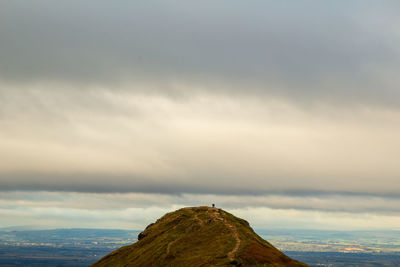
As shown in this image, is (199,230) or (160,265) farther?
(199,230)

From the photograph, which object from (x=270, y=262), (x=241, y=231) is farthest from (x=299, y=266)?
(x=241, y=231)

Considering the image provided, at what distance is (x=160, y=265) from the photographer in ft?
569

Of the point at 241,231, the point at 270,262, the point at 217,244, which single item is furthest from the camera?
the point at 241,231

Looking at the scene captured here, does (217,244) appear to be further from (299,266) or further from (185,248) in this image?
(299,266)

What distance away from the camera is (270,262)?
142625mm

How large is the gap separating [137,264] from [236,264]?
68499 millimetres

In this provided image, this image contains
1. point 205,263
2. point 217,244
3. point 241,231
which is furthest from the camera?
point 241,231

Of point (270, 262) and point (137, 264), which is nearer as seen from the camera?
point (270, 262)

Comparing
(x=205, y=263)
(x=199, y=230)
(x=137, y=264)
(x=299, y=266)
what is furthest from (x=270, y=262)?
(x=137, y=264)

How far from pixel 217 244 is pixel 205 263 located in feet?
63.0

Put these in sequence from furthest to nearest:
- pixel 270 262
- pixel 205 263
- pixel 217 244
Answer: pixel 217 244
pixel 205 263
pixel 270 262

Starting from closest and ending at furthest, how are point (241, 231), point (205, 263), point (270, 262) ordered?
point (270, 262) → point (205, 263) → point (241, 231)

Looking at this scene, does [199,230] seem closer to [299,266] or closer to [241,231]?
[241,231]

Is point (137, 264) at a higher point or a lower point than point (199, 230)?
lower
